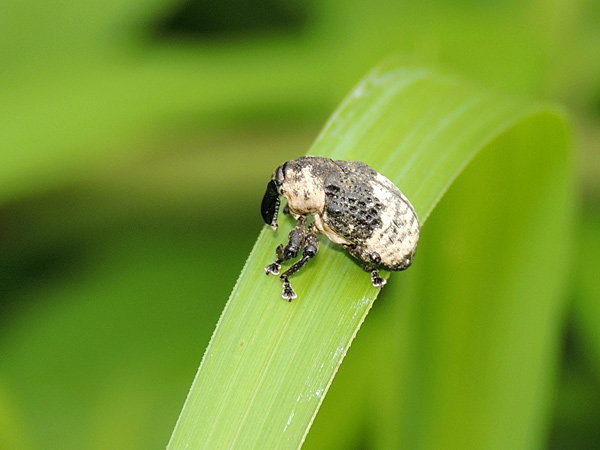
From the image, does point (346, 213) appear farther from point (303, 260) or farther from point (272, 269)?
point (272, 269)

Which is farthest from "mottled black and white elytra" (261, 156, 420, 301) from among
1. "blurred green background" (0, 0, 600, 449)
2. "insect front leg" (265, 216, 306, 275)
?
"blurred green background" (0, 0, 600, 449)

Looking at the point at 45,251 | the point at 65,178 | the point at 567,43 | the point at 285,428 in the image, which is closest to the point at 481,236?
the point at 285,428

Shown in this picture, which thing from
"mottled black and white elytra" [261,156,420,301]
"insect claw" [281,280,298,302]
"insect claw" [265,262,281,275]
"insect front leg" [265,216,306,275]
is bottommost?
"insect claw" [281,280,298,302]

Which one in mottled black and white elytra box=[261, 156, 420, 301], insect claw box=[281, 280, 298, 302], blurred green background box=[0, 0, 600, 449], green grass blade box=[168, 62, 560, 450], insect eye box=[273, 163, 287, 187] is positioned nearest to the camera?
green grass blade box=[168, 62, 560, 450]

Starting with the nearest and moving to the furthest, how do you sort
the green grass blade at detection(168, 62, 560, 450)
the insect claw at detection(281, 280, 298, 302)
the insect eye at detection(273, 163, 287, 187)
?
the green grass blade at detection(168, 62, 560, 450) < the insect claw at detection(281, 280, 298, 302) < the insect eye at detection(273, 163, 287, 187)

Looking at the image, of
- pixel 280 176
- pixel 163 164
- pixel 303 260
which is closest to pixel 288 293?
pixel 303 260

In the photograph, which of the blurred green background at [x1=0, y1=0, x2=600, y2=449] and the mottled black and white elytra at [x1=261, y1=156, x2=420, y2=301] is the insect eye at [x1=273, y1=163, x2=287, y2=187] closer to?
the mottled black and white elytra at [x1=261, y1=156, x2=420, y2=301]

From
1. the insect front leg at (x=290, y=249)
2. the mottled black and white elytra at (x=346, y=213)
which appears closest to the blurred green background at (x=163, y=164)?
the mottled black and white elytra at (x=346, y=213)

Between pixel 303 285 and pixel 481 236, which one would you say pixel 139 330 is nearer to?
pixel 303 285
